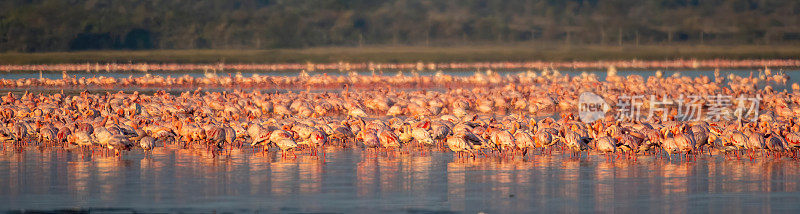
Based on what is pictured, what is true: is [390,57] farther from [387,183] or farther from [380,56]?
[387,183]

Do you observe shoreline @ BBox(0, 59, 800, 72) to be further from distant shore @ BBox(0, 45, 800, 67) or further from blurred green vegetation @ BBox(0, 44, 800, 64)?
blurred green vegetation @ BBox(0, 44, 800, 64)

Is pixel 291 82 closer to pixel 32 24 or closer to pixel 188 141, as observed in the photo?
pixel 188 141

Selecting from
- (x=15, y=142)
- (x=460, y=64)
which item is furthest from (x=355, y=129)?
(x=460, y=64)

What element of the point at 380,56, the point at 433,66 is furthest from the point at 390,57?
the point at 433,66

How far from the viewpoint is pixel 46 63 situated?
10181 centimetres

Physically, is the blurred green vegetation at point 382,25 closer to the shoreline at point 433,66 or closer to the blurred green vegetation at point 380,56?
the blurred green vegetation at point 380,56

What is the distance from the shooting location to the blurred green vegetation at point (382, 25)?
12950 cm

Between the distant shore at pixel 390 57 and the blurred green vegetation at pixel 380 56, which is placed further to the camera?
the blurred green vegetation at pixel 380 56

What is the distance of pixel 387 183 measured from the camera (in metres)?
17.4

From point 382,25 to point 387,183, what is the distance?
12518cm

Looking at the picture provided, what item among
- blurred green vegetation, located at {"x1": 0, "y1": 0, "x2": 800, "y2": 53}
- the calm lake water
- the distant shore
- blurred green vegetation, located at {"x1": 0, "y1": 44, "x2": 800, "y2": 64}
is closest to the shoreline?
the distant shore

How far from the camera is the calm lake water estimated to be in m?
15.1

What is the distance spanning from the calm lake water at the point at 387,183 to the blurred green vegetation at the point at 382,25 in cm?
9225

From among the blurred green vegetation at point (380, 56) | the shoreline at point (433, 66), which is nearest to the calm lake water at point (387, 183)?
the shoreline at point (433, 66)
